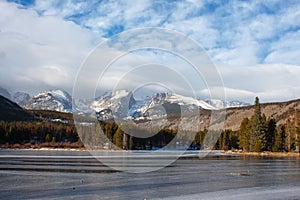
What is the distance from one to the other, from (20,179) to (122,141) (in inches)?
3697

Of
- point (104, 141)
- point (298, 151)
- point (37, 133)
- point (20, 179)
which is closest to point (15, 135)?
point (37, 133)

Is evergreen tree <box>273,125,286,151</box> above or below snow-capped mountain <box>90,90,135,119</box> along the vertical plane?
below

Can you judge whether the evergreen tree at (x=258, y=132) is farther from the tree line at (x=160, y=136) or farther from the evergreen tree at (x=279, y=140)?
the evergreen tree at (x=279, y=140)

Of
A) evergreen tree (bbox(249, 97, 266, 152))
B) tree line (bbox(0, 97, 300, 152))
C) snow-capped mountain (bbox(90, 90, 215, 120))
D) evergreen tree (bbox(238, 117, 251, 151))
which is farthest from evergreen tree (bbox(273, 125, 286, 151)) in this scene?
snow-capped mountain (bbox(90, 90, 215, 120))

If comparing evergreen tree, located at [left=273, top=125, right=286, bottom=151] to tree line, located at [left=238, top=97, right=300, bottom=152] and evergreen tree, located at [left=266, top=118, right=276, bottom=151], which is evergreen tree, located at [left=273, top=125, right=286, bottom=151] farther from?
evergreen tree, located at [left=266, top=118, right=276, bottom=151]

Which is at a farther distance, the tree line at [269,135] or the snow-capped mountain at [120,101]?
the tree line at [269,135]

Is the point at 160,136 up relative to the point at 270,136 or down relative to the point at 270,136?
up

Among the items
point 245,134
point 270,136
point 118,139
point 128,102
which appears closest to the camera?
point 128,102

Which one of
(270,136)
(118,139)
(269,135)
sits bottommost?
(118,139)

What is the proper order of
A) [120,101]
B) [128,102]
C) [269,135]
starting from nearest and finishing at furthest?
[128,102] → [120,101] → [269,135]

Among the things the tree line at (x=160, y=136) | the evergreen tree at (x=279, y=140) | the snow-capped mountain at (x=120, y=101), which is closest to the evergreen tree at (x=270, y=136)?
the tree line at (x=160, y=136)

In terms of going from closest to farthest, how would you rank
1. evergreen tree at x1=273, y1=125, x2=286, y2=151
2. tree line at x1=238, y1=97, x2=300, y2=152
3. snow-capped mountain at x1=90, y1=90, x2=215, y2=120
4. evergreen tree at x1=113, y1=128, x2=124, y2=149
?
snow-capped mountain at x1=90, y1=90, x2=215, y2=120 < tree line at x1=238, y1=97, x2=300, y2=152 < evergreen tree at x1=273, y1=125, x2=286, y2=151 < evergreen tree at x1=113, y1=128, x2=124, y2=149

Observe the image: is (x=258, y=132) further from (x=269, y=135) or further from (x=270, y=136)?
(x=270, y=136)

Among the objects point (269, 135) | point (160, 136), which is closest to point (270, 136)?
point (269, 135)
